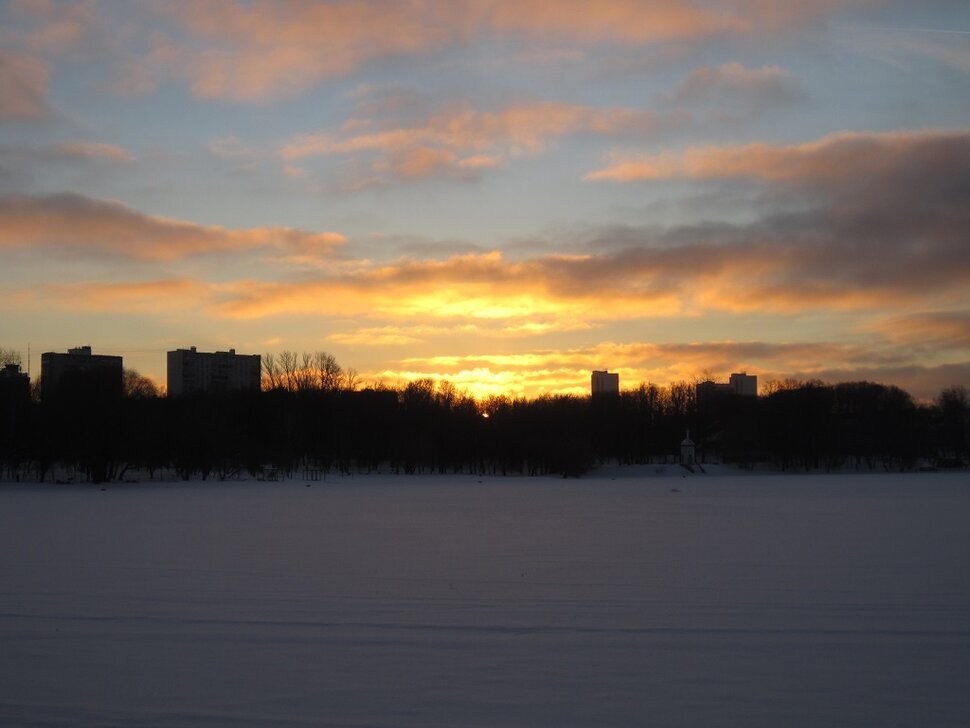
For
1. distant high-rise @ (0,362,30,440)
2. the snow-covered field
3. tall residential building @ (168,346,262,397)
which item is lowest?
the snow-covered field

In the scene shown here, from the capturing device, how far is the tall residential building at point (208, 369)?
178500 mm

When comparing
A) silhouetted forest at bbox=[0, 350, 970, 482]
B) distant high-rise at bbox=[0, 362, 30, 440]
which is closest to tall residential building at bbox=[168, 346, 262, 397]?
silhouetted forest at bbox=[0, 350, 970, 482]

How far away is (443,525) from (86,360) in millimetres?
168417

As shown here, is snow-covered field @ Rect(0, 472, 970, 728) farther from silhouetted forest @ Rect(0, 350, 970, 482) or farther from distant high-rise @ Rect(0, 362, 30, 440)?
distant high-rise @ Rect(0, 362, 30, 440)

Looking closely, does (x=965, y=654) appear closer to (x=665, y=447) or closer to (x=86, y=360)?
(x=665, y=447)

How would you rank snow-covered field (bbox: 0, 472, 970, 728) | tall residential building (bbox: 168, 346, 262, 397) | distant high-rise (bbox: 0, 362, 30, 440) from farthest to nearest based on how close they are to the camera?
tall residential building (bbox: 168, 346, 262, 397) < distant high-rise (bbox: 0, 362, 30, 440) < snow-covered field (bbox: 0, 472, 970, 728)

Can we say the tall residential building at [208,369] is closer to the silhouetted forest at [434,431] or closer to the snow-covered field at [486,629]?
the silhouetted forest at [434,431]

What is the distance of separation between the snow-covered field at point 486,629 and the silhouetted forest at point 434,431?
44162 millimetres

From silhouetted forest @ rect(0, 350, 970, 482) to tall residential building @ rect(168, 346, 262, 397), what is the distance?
57266 millimetres

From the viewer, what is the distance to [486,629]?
11273 millimetres

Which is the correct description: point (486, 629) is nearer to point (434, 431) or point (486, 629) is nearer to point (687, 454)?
point (687, 454)

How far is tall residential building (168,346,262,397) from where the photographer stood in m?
178

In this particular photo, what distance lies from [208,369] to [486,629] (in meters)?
180

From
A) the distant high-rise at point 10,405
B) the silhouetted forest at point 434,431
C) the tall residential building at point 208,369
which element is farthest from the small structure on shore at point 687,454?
the tall residential building at point 208,369
